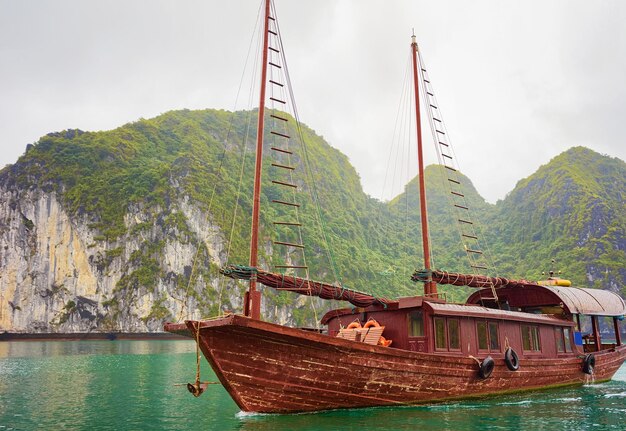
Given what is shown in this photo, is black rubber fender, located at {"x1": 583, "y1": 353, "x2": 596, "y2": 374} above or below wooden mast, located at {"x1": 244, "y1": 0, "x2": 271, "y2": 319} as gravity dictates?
below

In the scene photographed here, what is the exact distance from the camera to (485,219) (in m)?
131

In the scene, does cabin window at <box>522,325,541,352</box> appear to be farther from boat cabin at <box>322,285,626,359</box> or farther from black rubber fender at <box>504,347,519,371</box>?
black rubber fender at <box>504,347,519,371</box>

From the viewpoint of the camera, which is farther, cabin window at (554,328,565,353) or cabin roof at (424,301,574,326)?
cabin window at (554,328,565,353)

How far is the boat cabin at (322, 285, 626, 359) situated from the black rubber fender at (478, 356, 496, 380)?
1.46ft

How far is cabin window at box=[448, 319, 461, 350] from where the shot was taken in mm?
14914

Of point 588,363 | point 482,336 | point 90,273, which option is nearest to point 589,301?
point 588,363

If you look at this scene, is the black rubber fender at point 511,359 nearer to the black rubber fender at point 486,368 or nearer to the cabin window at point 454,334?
the black rubber fender at point 486,368

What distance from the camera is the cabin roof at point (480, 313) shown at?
47.8 ft

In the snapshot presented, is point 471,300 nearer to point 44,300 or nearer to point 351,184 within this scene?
point 44,300

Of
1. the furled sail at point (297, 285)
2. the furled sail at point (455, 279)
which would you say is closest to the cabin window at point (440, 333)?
the furled sail at point (297, 285)

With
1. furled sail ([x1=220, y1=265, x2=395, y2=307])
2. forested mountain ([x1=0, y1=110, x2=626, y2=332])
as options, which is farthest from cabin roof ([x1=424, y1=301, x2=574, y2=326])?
forested mountain ([x1=0, y1=110, x2=626, y2=332])

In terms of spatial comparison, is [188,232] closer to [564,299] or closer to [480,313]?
[564,299]

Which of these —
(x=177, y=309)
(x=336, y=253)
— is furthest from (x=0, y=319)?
(x=336, y=253)

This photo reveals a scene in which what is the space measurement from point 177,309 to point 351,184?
235 feet
